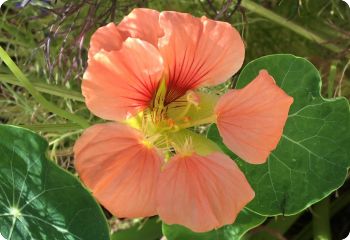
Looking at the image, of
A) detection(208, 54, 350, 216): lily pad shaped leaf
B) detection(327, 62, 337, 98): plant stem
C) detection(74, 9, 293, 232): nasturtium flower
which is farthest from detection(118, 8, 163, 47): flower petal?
detection(327, 62, 337, 98): plant stem

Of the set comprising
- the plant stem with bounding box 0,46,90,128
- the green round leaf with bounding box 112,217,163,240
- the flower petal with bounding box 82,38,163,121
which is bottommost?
the green round leaf with bounding box 112,217,163,240

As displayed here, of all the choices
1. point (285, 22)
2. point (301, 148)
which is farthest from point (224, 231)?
point (285, 22)

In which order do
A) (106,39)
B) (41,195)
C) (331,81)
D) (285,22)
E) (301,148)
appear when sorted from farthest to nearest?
(285,22)
(331,81)
(301,148)
(41,195)
(106,39)

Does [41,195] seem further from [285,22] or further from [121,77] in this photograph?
[285,22]

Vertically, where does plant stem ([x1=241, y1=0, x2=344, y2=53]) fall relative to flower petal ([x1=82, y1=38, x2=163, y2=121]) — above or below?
below

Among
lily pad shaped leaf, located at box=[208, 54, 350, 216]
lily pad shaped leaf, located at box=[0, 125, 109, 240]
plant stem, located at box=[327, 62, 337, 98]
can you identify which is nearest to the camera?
lily pad shaped leaf, located at box=[0, 125, 109, 240]

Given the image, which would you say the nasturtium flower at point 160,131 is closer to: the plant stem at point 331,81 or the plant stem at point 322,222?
the plant stem at point 331,81

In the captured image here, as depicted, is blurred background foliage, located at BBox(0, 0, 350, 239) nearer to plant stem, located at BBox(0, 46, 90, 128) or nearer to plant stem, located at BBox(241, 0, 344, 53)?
plant stem, located at BBox(241, 0, 344, 53)
